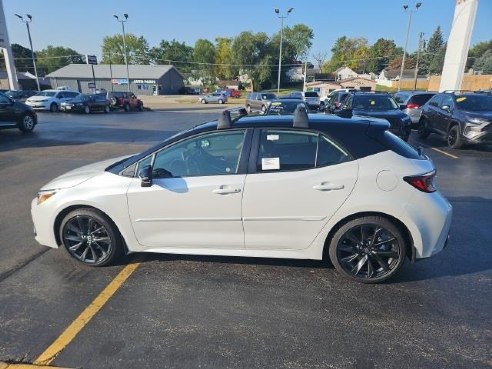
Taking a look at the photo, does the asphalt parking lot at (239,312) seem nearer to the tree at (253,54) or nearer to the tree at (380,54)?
the tree at (253,54)

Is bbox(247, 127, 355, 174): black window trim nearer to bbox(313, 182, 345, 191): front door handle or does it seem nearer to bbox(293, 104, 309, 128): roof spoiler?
bbox(293, 104, 309, 128): roof spoiler

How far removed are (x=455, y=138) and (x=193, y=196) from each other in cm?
1004

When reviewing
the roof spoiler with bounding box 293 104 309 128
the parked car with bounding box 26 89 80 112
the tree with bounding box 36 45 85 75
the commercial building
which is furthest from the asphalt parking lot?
the tree with bounding box 36 45 85 75

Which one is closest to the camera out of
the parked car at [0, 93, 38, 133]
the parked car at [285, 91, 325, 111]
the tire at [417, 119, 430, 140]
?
Answer: the tire at [417, 119, 430, 140]

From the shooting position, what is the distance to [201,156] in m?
3.61

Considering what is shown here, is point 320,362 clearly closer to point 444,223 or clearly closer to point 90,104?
point 444,223

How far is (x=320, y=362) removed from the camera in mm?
2533

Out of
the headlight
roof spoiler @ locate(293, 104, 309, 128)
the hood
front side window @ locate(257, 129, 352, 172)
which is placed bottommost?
the headlight

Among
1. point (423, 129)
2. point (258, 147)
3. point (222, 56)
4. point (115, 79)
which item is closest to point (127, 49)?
point (222, 56)

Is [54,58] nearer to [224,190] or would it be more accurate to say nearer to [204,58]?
[204,58]

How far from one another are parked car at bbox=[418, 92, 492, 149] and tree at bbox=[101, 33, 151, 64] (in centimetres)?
11883

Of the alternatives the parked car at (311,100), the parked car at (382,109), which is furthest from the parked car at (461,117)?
the parked car at (311,100)

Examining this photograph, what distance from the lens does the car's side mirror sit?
342 centimetres

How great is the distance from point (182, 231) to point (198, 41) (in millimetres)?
119405
